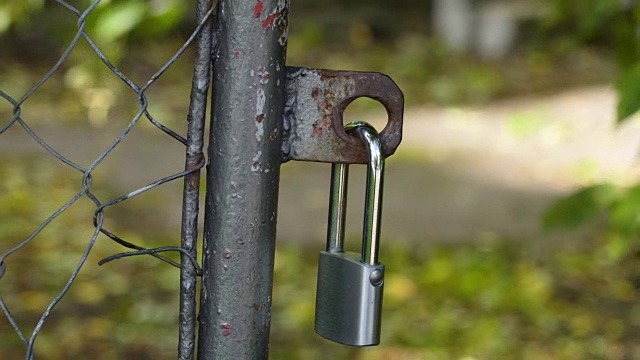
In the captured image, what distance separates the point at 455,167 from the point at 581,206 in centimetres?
350

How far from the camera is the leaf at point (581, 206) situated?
194 centimetres

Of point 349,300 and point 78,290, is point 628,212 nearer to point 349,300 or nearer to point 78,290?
point 349,300

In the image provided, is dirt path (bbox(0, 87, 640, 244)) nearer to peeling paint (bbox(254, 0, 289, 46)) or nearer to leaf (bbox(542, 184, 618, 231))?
leaf (bbox(542, 184, 618, 231))

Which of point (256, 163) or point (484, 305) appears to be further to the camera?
point (484, 305)

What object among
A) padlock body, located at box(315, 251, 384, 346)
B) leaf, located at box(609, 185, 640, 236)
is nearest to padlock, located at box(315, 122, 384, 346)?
padlock body, located at box(315, 251, 384, 346)

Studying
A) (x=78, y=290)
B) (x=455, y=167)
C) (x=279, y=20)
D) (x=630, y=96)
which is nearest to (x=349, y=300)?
(x=279, y=20)

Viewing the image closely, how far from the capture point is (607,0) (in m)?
1.74

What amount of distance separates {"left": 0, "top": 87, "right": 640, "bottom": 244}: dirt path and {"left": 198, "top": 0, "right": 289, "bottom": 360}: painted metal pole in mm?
3158

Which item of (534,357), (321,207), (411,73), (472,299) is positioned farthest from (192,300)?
(411,73)

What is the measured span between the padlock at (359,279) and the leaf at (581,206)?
3.07 ft

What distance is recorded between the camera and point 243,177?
109cm

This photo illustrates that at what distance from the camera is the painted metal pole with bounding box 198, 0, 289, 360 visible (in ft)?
3.49

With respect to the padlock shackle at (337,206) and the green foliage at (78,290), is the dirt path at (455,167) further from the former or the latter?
the padlock shackle at (337,206)

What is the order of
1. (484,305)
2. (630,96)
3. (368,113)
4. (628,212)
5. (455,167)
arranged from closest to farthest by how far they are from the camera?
(630,96) → (628,212) → (484,305) → (455,167) → (368,113)
